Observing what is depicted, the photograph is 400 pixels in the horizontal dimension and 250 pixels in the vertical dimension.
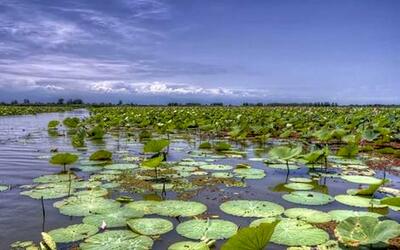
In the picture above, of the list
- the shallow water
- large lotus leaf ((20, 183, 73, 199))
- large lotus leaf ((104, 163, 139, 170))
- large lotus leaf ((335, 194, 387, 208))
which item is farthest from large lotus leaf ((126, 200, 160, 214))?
large lotus leaf ((104, 163, 139, 170))

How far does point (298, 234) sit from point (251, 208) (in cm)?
95

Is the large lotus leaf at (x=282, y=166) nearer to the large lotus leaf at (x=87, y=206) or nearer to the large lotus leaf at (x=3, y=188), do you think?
the large lotus leaf at (x=87, y=206)

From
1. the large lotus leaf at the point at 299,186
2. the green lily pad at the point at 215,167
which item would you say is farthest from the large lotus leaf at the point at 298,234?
the green lily pad at the point at 215,167

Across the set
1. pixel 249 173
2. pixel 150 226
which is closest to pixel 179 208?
pixel 150 226

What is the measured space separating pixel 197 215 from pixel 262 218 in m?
0.73

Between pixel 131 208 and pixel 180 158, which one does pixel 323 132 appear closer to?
pixel 180 158

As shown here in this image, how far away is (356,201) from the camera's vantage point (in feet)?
17.4

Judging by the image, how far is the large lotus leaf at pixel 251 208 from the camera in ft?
15.3

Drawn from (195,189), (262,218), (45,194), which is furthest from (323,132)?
(45,194)

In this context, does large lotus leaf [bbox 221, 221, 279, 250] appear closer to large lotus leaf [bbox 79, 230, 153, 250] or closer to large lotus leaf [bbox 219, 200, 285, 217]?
large lotus leaf [bbox 79, 230, 153, 250]

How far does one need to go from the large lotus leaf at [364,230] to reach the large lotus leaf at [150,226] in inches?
65.3

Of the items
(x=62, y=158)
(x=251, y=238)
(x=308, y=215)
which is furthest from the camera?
(x=62, y=158)

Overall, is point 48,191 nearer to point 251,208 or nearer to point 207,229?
point 207,229

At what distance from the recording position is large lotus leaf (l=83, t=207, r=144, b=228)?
4.27m
